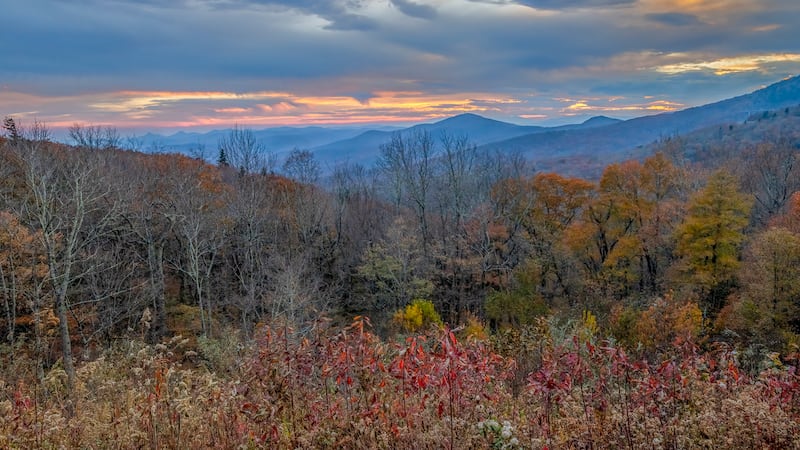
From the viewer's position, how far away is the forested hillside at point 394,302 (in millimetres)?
3045

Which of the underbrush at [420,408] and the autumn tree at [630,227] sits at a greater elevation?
the underbrush at [420,408]

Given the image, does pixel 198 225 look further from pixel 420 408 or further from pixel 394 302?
pixel 420 408

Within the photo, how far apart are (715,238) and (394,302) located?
16.9 m

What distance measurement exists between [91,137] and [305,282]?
18468mm

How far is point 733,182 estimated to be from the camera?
80.4 feet

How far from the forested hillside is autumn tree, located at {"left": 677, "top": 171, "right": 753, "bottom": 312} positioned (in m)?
0.11

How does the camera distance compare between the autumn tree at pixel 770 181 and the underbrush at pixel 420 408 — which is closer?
the underbrush at pixel 420 408

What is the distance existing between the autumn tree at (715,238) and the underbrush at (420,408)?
24206mm

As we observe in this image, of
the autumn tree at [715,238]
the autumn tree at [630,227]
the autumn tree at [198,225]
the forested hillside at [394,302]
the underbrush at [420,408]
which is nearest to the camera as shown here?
the underbrush at [420,408]

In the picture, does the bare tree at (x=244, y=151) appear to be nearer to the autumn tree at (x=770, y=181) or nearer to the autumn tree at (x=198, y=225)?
the autumn tree at (x=198, y=225)

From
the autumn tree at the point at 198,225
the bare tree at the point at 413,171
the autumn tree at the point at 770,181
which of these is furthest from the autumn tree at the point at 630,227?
the autumn tree at the point at 198,225

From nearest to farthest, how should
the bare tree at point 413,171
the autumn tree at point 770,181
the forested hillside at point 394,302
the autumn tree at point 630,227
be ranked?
the forested hillside at point 394,302
the autumn tree at point 630,227
the bare tree at point 413,171
the autumn tree at point 770,181

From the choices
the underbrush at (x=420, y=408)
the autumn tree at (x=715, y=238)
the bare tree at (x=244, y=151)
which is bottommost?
the autumn tree at (x=715, y=238)

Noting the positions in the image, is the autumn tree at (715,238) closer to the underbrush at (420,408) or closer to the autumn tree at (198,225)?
the autumn tree at (198,225)
